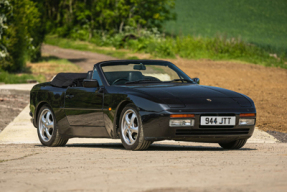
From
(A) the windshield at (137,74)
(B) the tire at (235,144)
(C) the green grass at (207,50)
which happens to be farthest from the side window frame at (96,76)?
(C) the green grass at (207,50)

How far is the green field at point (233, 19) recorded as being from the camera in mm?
66562

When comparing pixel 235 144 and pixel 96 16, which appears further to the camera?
pixel 96 16

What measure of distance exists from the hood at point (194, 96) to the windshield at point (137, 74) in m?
0.48

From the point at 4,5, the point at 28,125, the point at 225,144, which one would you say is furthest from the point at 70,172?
the point at 4,5

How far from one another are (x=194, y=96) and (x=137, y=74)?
4.21 feet

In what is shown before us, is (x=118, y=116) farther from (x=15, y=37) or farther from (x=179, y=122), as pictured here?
(x=15, y=37)

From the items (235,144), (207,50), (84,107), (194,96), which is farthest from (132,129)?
(207,50)

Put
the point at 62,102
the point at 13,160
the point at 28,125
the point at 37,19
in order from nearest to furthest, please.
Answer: the point at 13,160 < the point at 62,102 < the point at 28,125 < the point at 37,19

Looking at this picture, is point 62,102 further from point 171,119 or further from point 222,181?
point 222,181

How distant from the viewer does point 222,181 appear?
5309 millimetres

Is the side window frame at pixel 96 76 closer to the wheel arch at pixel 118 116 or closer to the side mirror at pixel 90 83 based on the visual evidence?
the side mirror at pixel 90 83

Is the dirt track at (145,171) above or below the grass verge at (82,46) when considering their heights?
above

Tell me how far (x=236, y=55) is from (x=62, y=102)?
31.5 metres

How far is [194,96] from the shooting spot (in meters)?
7.95
